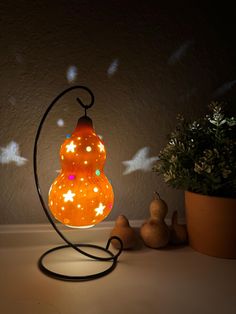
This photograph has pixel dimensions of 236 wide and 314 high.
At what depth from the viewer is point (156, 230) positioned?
81cm

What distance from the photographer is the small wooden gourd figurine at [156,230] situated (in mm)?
814

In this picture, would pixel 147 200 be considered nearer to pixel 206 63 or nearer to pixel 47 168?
pixel 47 168

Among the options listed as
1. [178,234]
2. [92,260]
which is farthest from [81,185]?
[178,234]

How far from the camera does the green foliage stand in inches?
28.6

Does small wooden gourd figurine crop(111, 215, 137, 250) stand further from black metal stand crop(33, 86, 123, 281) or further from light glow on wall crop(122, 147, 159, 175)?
light glow on wall crop(122, 147, 159, 175)

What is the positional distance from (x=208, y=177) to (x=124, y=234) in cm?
26

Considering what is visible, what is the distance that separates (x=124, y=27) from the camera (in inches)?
34.9

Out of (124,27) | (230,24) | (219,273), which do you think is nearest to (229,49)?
(230,24)

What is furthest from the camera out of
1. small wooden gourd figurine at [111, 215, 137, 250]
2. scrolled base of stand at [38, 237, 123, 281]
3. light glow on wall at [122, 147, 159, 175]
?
light glow on wall at [122, 147, 159, 175]

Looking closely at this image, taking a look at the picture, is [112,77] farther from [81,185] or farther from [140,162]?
[81,185]

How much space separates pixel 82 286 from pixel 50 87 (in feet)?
1.69

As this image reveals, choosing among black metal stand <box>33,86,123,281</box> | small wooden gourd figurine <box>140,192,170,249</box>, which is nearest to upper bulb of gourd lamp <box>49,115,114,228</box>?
black metal stand <box>33,86,123,281</box>

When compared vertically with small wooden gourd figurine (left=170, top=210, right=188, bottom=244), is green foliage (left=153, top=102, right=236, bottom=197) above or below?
above

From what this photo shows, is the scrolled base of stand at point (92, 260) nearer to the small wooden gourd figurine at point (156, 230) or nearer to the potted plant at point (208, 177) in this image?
the small wooden gourd figurine at point (156, 230)
